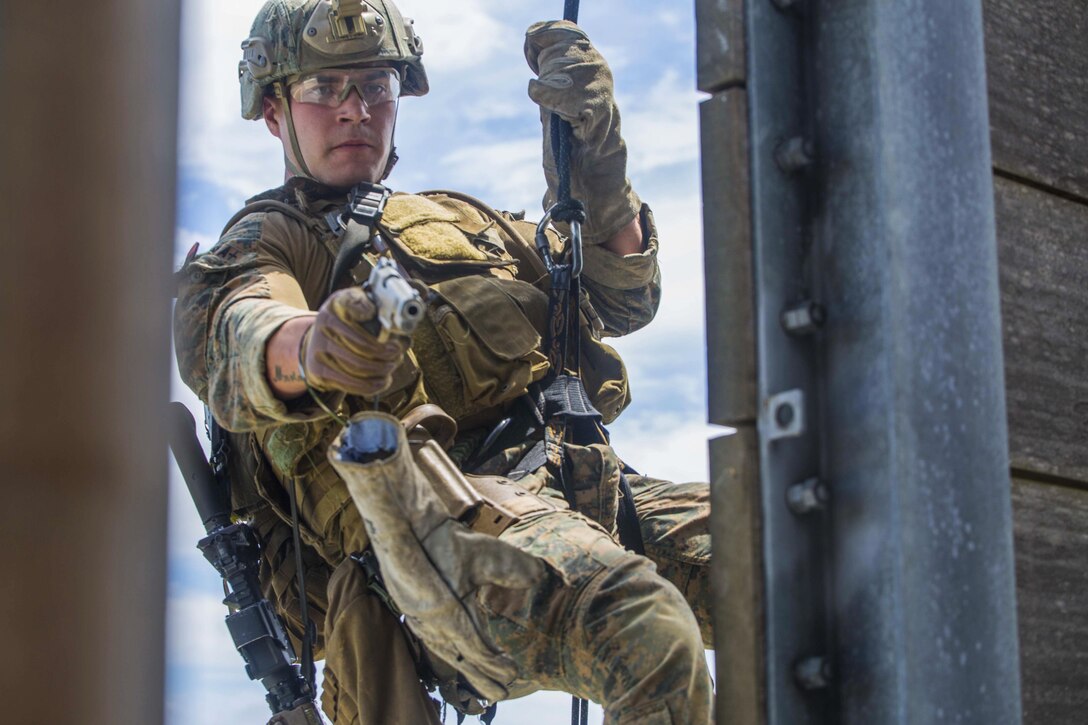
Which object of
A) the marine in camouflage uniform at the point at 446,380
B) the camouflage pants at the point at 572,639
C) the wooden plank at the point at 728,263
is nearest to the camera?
the wooden plank at the point at 728,263

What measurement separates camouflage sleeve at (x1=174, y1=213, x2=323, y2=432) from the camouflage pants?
631mm

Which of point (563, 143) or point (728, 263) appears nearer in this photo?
point (728, 263)

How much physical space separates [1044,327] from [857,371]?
45cm

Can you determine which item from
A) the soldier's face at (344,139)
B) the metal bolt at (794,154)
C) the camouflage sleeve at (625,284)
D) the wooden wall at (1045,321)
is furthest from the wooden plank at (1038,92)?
the soldier's face at (344,139)

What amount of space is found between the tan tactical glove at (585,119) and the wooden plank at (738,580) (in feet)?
7.82

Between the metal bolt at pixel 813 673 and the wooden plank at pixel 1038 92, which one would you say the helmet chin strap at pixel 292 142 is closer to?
the wooden plank at pixel 1038 92

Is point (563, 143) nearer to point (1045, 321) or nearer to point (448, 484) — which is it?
point (448, 484)

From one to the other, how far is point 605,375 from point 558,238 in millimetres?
534

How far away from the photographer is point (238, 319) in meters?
3.43

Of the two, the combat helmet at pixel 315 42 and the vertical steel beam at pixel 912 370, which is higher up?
the combat helmet at pixel 315 42

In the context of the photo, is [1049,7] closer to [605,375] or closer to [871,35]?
[871,35]

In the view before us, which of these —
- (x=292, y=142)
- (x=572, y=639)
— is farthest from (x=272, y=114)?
(x=572, y=639)

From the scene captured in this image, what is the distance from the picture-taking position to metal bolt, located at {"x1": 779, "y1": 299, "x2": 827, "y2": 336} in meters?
2.07

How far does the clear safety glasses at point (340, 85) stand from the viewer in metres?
4.44
